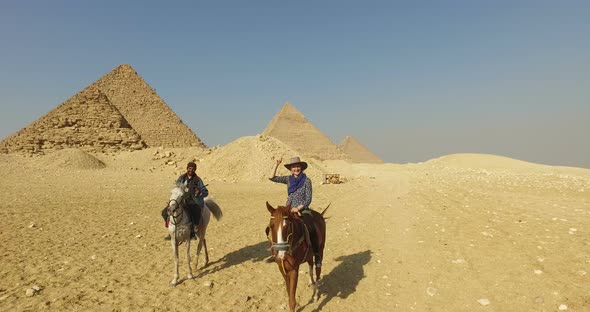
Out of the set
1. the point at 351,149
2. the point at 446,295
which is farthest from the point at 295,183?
the point at 351,149

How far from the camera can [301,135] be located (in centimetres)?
9706

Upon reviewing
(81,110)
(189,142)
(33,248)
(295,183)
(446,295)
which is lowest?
(446,295)

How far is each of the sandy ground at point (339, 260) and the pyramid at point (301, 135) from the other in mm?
78710

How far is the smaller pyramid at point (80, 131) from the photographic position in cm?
4238

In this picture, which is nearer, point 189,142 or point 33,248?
point 33,248

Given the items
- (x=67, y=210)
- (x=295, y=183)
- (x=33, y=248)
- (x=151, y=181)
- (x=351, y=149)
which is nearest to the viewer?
(x=295, y=183)

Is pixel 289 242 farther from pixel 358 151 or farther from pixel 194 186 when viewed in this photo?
pixel 358 151

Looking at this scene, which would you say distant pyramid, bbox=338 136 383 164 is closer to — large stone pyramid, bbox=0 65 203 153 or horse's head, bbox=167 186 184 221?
large stone pyramid, bbox=0 65 203 153

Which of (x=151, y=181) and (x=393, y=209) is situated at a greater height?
(x=151, y=181)

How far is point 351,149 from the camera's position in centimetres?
12769

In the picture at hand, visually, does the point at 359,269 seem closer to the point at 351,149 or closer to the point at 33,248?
the point at 33,248

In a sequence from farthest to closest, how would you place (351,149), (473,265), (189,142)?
1. (351,149)
2. (189,142)
3. (473,265)

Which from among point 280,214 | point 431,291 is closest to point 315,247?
point 280,214

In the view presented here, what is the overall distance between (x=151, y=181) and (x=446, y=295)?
74.7 ft
